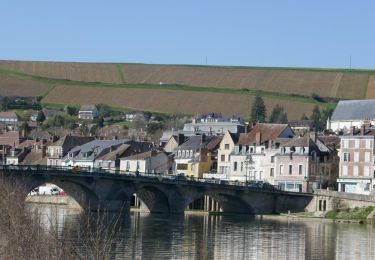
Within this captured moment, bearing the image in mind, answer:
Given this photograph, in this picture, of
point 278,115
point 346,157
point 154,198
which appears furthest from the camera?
point 278,115

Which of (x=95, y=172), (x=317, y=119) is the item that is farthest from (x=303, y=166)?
(x=317, y=119)

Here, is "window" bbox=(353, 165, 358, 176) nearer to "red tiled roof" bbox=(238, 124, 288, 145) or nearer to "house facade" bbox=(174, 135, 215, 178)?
"red tiled roof" bbox=(238, 124, 288, 145)

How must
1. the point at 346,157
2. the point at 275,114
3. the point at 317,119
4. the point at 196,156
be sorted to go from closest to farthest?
1. the point at 346,157
2. the point at 196,156
3. the point at 317,119
4. the point at 275,114

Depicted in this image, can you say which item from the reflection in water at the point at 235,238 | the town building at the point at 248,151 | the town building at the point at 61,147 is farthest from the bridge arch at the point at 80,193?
the town building at the point at 61,147

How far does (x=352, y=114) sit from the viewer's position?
141 metres

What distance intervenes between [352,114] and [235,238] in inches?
2670

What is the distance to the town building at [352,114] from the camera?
137375mm

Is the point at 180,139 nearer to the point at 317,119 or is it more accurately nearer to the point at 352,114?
the point at 352,114

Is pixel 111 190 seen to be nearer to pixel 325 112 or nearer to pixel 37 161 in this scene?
pixel 37 161

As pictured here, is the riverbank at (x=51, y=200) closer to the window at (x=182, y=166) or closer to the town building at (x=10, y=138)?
the window at (x=182, y=166)

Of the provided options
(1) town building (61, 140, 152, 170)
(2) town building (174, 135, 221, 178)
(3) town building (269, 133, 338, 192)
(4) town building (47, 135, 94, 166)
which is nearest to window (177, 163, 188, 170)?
(2) town building (174, 135, 221, 178)

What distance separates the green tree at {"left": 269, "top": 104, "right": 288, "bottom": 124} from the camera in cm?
18700

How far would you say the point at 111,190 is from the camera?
3967 inches

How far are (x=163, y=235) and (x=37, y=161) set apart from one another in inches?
2952
